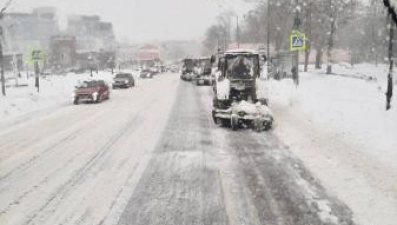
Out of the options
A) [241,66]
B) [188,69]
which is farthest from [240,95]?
[188,69]

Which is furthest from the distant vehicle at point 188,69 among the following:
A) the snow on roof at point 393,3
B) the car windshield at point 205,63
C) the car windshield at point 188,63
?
the snow on roof at point 393,3

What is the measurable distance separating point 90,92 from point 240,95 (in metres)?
12.6

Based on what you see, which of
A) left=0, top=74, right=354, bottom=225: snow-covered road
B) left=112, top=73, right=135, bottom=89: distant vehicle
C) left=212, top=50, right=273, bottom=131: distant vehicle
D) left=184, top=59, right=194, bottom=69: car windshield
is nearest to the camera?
left=0, top=74, right=354, bottom=225: snow-covered road

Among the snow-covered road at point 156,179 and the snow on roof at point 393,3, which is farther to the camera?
the snow-covered road at point 156,179

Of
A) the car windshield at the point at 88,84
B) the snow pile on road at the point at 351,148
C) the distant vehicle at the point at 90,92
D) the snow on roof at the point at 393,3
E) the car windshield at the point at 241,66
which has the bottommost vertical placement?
the snow pile on road at the point at 351,148

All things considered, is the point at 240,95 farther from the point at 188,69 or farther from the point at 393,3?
the point at 188,69

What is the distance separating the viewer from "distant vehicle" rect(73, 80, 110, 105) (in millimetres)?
27594

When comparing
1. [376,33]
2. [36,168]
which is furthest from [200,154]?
[376,33]

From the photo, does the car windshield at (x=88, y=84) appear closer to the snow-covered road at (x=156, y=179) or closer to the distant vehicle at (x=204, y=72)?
the snow-covered road at (x=156, y=179)

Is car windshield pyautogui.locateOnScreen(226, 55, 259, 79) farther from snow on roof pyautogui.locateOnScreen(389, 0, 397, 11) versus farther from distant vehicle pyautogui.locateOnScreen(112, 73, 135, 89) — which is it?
distant vehicle pyautogui.locateOnScreen(112, 73, 135, 89)

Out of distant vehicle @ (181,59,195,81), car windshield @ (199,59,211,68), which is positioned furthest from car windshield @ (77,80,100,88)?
distant vehicle @ (181,59,195,81)

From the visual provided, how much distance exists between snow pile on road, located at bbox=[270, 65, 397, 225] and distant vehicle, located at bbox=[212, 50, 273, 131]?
0.94m

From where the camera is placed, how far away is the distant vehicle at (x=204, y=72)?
142 ft

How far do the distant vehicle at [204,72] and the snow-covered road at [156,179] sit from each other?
25600 millimetres
